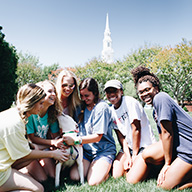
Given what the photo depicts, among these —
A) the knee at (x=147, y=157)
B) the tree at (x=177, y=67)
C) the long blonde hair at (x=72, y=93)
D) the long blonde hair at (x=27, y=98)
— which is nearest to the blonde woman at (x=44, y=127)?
the long blonde hair at (x=72, y=93)

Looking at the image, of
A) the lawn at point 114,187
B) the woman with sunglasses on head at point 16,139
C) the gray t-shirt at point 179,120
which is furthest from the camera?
the lawn at point 114,187

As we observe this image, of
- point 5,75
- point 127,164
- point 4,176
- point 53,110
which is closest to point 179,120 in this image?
point 127,164

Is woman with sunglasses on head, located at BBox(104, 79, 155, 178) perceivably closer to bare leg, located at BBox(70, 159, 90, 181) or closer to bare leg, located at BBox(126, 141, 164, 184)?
bare leg, located at BBox(126, 141, 164, 184)

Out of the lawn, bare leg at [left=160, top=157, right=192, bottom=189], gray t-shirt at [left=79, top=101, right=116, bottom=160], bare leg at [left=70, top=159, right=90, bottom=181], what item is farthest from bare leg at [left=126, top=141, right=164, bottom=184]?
bare leg at [left=70, top=159, right=90, bottom=181]

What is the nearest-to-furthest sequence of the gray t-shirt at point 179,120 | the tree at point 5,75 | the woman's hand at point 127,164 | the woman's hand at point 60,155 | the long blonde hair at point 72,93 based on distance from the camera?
the gray t-shirt at point 179,120
the woman's hand at point 60,155
the woman's hand at point 127,164
the long blonde hair at point 72,93
the tree at point 5,75

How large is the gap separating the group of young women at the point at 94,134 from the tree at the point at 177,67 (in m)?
15.8

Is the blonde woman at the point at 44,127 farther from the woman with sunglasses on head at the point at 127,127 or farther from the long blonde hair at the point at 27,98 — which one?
the woman with sunglasses on head at the point at 127,127

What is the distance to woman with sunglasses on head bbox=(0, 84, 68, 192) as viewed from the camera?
2.11 m

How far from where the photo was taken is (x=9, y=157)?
2.17m

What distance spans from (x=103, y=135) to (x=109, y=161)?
0.49m

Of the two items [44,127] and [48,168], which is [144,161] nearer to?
[48,168]

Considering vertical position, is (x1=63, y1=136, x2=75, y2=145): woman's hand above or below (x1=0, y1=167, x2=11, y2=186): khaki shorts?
above

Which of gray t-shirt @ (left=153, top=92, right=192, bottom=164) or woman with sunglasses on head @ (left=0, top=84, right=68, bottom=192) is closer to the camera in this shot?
woman with sunglasses on head @ (left=0, top=84, right=68, bottom=192)

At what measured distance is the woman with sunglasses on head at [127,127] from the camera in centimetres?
313
